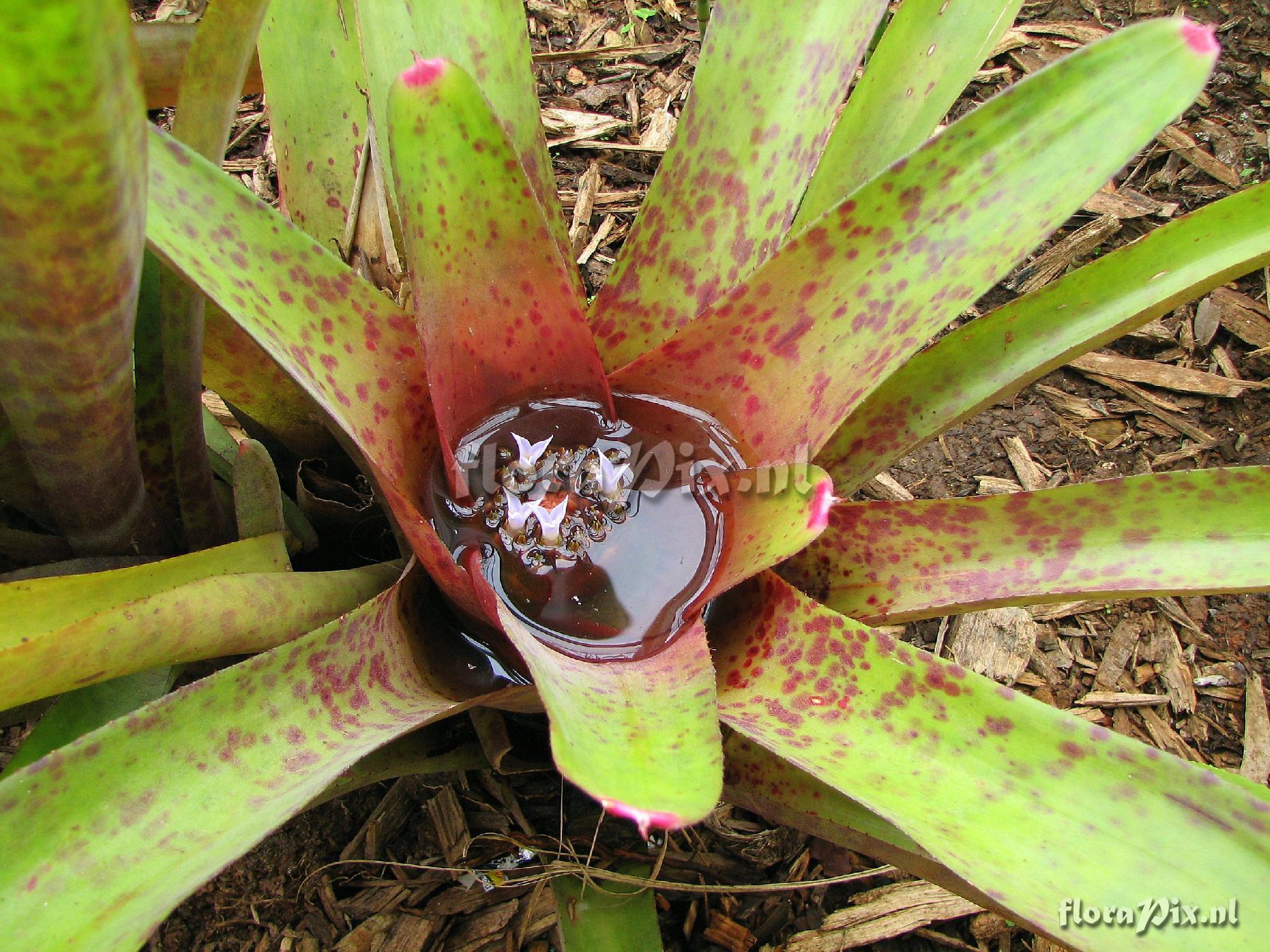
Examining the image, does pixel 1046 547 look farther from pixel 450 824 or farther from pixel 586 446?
pixel 450 824

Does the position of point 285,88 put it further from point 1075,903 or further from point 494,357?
point 1075,903

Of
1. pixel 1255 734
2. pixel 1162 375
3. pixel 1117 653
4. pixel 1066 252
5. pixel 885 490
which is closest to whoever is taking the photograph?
pixel 1255 734

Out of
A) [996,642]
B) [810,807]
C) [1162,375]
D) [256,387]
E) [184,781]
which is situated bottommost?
[996,642]

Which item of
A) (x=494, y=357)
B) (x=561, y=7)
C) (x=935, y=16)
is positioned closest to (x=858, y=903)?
(x=494, y=357)

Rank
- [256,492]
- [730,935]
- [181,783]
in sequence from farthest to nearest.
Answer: [730,935] → [256,492] → [181,783]

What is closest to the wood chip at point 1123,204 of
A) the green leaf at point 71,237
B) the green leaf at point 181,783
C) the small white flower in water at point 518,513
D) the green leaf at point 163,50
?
the small white flower in water at point 518,513

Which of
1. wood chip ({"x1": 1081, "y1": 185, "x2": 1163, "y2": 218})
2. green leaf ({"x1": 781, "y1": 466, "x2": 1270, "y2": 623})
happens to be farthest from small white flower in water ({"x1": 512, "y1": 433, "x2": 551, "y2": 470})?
wood chip ({"x1": 1081, "y1": 185, "x2": 1163, "y2": 218})

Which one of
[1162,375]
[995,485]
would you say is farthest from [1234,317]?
[995,485]
